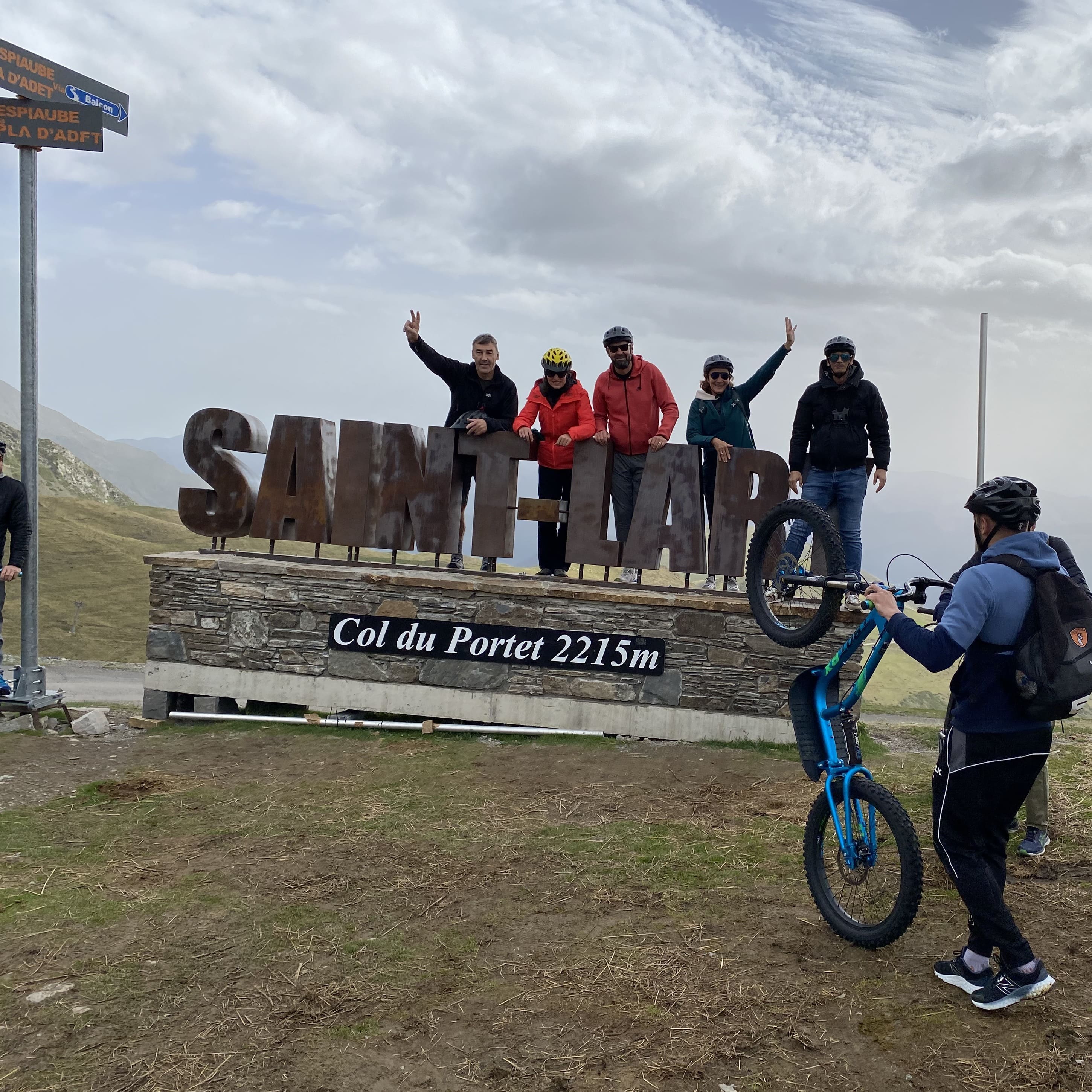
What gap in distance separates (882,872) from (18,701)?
8.22 meters

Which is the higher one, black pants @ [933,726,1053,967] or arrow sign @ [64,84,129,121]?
arrow sign @ [64,84,129,121]

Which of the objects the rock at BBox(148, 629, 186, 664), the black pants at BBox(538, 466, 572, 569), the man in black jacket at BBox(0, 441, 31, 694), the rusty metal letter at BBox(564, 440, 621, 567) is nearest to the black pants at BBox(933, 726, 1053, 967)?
the rusty metal letter at BBox(564, 440, 621, 567)

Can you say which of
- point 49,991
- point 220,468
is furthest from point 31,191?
point 49,991

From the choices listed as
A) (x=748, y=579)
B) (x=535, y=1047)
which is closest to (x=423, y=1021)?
(x=535, y=1047)

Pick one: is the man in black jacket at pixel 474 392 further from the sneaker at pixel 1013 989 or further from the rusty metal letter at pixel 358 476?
the sneaker at pixel 1013 989

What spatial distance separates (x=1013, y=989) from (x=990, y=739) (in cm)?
109

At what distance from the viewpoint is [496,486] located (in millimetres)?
9859

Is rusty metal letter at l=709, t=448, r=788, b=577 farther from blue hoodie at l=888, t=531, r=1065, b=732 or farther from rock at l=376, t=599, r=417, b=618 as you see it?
blue hoodie at l=888, t=531, r=1065, b=732

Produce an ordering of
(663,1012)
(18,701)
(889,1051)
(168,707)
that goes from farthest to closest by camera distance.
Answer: (168,707) → (18,701) → (663,1012) → (889,1051)

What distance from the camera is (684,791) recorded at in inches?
291

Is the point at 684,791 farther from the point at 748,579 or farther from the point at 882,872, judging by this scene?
the point at 882,872

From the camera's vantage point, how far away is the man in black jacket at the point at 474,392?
31.9ft

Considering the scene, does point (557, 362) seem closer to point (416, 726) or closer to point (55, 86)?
point (416, 726)

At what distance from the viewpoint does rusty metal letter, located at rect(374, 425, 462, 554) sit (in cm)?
997
